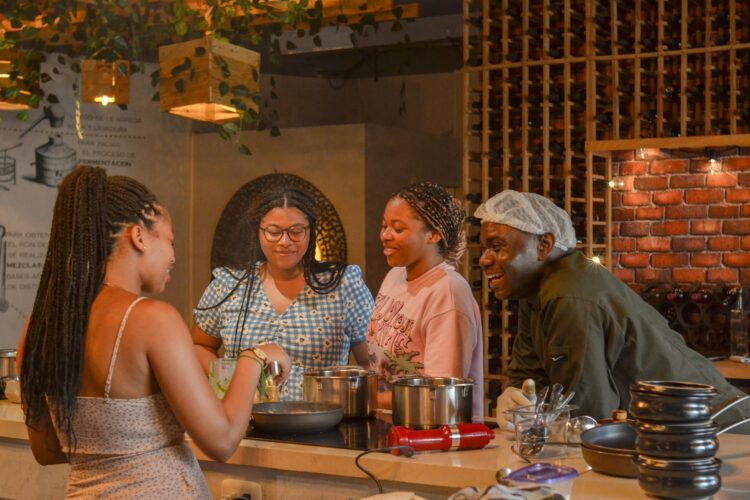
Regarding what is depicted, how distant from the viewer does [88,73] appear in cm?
455

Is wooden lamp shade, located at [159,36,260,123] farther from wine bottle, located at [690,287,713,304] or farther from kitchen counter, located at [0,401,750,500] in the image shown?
wine bottle, located at [690,287,713,304]

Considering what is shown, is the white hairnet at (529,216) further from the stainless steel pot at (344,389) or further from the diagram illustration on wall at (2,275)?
the diagram illustration on wall at (2,275)

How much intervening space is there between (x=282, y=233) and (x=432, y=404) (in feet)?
3.72

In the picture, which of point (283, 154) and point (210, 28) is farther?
point (283, 154)

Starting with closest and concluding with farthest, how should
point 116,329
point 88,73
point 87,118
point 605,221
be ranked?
1. point 116,329
2. point 88,73
3. point 605,221
4. point 87,118

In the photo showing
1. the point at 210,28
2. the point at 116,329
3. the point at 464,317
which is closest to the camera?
the point at 116,329

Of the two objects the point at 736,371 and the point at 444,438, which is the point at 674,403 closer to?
the point at 444,438

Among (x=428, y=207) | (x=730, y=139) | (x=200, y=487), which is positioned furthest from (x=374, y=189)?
(x=200, y=487)

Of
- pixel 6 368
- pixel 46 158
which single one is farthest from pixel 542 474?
pixel 46 158

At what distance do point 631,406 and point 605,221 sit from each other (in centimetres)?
403

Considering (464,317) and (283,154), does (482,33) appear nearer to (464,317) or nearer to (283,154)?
(283,154)

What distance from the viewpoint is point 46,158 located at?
716 cm

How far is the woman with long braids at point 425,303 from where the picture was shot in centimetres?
Result: 321

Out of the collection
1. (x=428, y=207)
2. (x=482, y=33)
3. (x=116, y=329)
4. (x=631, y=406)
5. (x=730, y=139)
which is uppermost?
(x=482, y=33)
